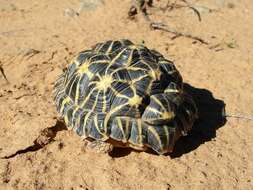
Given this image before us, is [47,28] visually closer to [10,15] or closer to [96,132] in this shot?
[10,15]

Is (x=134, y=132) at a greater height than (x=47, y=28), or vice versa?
(x=134, y=132)

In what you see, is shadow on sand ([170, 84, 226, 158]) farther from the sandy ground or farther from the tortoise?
the tortoise

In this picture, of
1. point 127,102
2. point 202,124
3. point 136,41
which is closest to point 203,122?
point 202,124

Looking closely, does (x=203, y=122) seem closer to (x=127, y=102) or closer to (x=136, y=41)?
(x=127, y=102)

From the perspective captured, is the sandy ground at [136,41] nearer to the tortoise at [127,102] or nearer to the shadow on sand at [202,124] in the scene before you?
the shadow on sand at [202,124]

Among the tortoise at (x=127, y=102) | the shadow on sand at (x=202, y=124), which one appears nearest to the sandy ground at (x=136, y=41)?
the shadow on sand at (x=202, y=124)

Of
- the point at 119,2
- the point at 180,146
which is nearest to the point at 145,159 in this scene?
the point at 180,146
